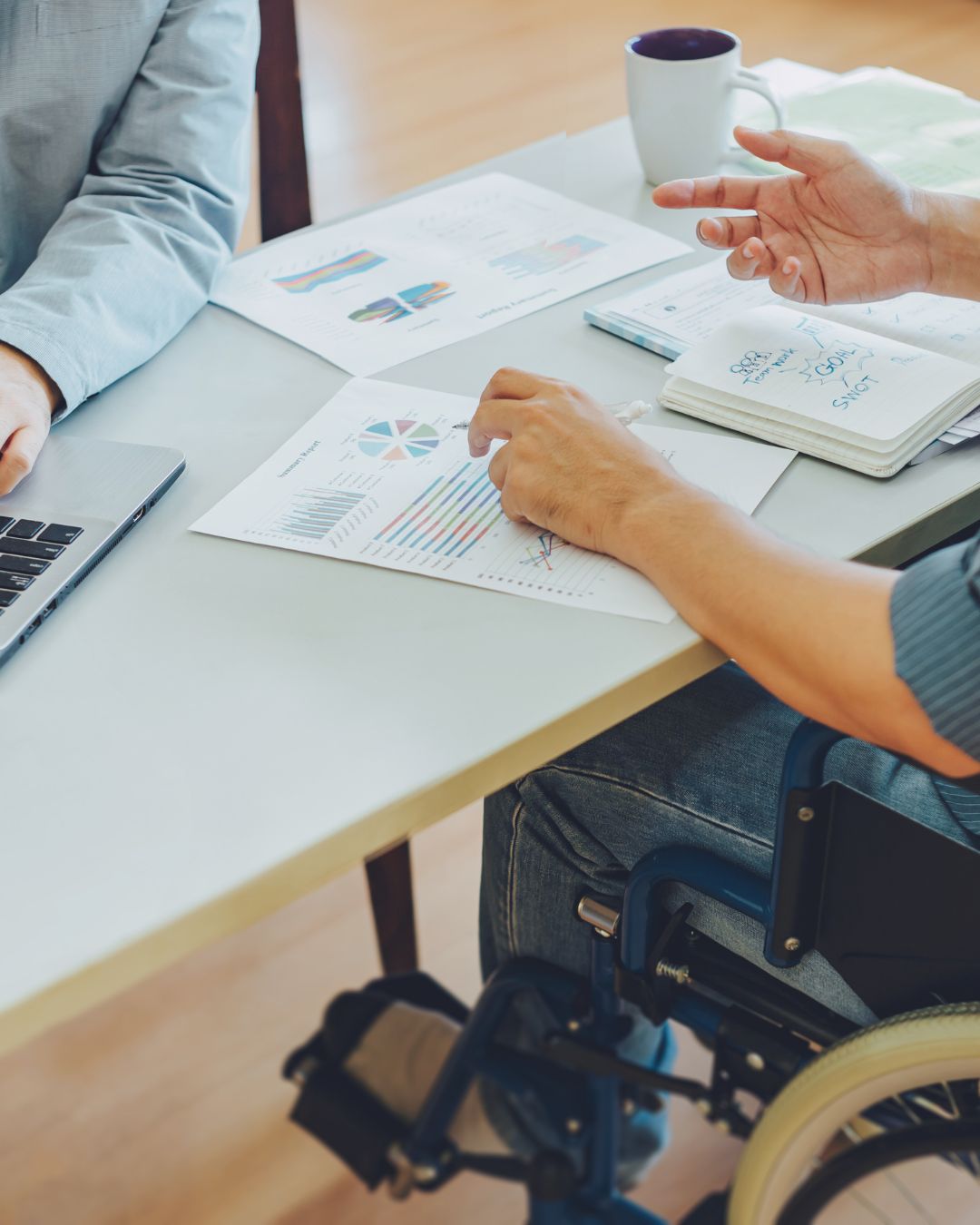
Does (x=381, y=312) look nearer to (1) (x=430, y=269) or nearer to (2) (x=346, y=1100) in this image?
(1) (x=430, y=269)

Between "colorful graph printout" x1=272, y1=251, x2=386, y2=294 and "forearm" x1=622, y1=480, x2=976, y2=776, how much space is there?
498 mm

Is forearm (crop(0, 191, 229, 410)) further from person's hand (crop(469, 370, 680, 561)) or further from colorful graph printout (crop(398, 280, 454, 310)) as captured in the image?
person's hand (crop(469, 370, 680, 561))

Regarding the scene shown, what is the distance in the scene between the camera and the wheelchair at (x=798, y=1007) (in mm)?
715

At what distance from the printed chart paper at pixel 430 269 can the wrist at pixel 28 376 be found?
0.66 feet

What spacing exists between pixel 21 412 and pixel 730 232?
0.59 meters

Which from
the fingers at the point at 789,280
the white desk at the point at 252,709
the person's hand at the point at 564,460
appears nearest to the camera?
the white desk at the point at 252,709

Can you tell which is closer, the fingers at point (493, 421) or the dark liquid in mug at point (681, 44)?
the fingers at point (493, 421)

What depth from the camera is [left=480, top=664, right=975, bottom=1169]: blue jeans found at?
0.87 meters

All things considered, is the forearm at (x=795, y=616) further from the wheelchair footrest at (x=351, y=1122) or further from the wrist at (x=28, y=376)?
the wheelchair footrest at (x=351, y=1122)

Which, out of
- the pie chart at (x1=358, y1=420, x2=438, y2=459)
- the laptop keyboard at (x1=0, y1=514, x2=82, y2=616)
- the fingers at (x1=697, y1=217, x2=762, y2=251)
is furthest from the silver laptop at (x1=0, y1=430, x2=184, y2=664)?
the fingers at (x1=697, y1=217, x2=762, y2=251)

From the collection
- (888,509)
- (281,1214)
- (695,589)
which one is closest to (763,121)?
(888,509)

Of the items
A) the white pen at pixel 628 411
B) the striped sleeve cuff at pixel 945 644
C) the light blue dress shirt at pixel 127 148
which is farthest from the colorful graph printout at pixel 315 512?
the striped sleeve cuff at pixel 945 644

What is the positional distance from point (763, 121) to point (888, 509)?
69 centimetres

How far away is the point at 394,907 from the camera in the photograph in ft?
4.68
